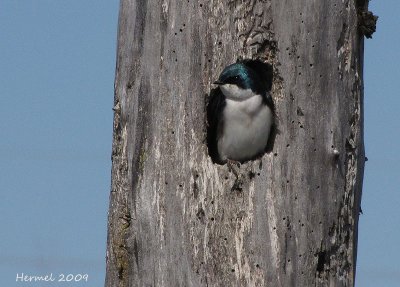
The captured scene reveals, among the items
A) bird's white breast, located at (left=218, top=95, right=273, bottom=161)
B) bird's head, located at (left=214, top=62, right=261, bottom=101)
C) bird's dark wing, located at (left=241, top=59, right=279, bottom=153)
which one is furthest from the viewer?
bird's white breast, located at (left=218, top=95, right=273, bottom=161)

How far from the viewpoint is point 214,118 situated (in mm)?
6992

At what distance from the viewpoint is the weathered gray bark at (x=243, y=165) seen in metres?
6.34

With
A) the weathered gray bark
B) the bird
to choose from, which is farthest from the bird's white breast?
the weathered gray bark

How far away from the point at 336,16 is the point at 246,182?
3.51ft

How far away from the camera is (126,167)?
21.9 ft

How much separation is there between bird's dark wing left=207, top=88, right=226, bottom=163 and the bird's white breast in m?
0.03

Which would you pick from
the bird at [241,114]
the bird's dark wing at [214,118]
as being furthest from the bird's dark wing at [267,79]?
the bird's dark wing at [214,118]

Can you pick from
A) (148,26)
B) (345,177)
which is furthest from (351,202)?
(148,26)

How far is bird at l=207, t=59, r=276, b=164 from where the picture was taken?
21.6 ft

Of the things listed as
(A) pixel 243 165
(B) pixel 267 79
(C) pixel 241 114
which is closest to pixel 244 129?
(C) pixel 241 114

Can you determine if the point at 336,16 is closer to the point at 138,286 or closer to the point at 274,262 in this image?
the point at 274,262

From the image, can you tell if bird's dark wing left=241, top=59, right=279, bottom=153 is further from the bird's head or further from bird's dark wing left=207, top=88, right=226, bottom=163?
bird's dark wing left=207, top=88, right=226, bottom=163

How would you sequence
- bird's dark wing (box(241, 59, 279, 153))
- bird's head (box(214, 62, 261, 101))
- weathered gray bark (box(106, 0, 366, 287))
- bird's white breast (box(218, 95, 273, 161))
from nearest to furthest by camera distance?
weathered gray bark (box(106, 0, 366, 287)) → bird's head (box(214, 62, 261, 101)) → bird's dark wing (box(241, 59, 279, 153)) → bird's white breast (box(218, 95, 273, 161))

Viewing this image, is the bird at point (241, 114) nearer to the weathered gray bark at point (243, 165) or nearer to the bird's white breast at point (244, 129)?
the bird's white breast at point (244, 129)
